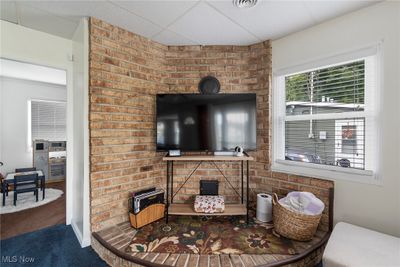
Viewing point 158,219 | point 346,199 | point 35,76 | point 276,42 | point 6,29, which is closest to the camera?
point 346,199

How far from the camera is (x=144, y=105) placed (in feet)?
7.46

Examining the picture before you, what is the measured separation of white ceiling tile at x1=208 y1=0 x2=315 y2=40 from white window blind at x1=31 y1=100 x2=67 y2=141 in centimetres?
461

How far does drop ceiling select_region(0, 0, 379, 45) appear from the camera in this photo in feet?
5.53

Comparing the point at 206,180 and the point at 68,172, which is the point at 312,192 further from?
the point at 68,172

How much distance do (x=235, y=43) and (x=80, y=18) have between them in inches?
70.4

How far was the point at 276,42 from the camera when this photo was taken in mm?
2299

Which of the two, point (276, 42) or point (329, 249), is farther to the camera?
point (276, 42)

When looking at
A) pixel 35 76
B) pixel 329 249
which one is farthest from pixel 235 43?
pixel 35 76

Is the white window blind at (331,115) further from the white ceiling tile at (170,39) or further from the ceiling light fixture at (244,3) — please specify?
the white ceiling tile at (170,39)

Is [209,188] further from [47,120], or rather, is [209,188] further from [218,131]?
[47,120]

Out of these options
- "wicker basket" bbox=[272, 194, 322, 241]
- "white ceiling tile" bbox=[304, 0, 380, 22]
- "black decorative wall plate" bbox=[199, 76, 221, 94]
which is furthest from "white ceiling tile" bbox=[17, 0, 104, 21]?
"wicker basket" bbox=[272, 194, 322, 241]

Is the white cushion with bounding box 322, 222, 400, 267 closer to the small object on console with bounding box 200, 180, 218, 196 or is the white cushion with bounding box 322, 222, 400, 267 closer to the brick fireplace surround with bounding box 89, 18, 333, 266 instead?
the brick fireplace surround with bounding box 89, 18, 333, 266

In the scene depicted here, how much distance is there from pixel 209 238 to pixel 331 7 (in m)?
2.49

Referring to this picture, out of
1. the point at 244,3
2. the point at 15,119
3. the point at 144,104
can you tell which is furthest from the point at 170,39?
the point at 15,119
